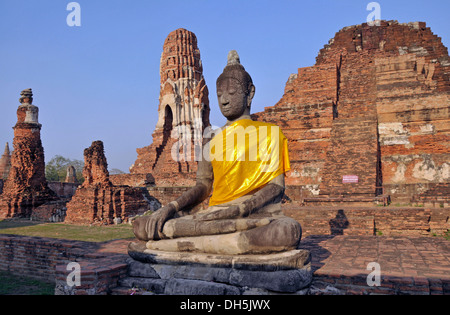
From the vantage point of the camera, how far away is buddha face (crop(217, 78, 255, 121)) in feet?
14.4

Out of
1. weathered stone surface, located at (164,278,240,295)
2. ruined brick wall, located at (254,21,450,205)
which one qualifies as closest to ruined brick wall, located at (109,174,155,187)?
ruined brick wall, located at (254,21,450,205)

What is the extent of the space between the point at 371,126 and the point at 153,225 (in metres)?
10.4

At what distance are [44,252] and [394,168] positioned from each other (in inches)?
405

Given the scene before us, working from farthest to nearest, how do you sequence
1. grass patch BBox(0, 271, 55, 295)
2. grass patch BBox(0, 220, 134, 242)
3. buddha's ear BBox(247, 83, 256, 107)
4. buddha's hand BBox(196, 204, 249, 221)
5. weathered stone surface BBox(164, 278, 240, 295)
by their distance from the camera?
1. grass patch BBox(0, 220, 134, 242)
2. grass patch BBox(0, 271, 55, 295)
3. buddha's ear BBox(247, 83, 256, 107)
4. buddha's hand BBox(196, 204, 249, 221)
5. weathered stone surface BBox(164, 278, 240, 295)

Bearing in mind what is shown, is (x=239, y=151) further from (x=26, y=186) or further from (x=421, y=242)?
(x=26, y=186)

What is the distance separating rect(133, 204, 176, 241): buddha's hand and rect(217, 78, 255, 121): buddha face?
137cm

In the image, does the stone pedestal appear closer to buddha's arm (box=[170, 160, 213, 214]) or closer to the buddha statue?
the buddha statue

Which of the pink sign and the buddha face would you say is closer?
the buddha face

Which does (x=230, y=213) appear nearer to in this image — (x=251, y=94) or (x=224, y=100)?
(x=224, y=100)

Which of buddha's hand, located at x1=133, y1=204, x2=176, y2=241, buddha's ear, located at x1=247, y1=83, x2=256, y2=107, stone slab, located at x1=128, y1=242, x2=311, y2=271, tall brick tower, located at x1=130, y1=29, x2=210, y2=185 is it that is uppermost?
tall brick tower, located at x1=130, y1=29, x2=210, y2=185

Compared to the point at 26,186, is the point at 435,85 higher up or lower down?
higher up

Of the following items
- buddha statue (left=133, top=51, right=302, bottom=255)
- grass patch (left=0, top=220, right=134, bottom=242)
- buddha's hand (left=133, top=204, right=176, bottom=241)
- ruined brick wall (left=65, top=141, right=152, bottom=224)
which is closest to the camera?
buddha statue (left=133, top=51, right=302, bottom=255)
